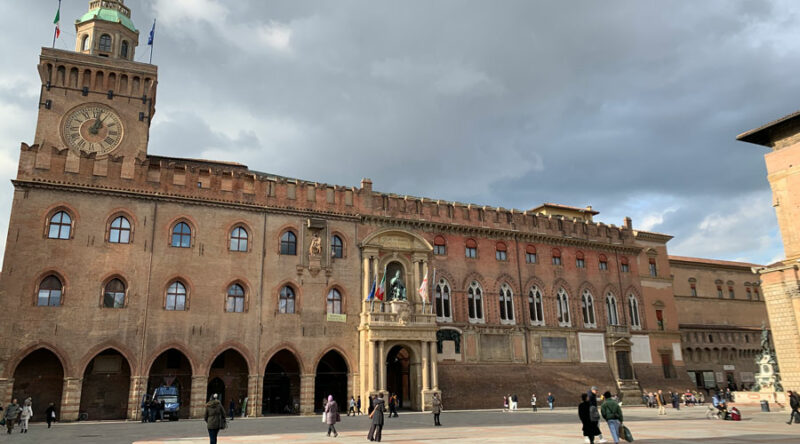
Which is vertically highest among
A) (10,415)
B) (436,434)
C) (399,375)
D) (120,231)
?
(120,231)

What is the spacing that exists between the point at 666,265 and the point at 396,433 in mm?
36381

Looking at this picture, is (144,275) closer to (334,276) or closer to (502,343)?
(334,276)

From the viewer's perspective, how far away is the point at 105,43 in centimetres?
3597

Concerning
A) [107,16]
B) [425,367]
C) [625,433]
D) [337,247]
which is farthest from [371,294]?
[107,16]

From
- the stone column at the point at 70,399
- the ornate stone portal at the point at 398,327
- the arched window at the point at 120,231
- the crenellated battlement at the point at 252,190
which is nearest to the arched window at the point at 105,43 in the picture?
the crenellated battlement at the point at 252,190

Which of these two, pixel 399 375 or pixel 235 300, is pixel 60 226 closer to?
pixel 235 300

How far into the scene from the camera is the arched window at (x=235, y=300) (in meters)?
32.0

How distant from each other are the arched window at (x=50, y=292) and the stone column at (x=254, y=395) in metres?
10.3

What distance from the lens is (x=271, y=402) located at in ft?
115

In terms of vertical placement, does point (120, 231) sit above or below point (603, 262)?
below

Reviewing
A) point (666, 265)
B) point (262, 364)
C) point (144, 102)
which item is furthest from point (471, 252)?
point (144, 102)

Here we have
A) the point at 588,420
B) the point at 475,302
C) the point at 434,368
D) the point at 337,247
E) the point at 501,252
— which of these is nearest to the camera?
the point at 588,420

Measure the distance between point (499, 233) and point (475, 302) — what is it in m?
5.40

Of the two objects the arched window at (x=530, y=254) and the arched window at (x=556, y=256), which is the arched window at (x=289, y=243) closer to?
the arched window at (x=530, y=254)
